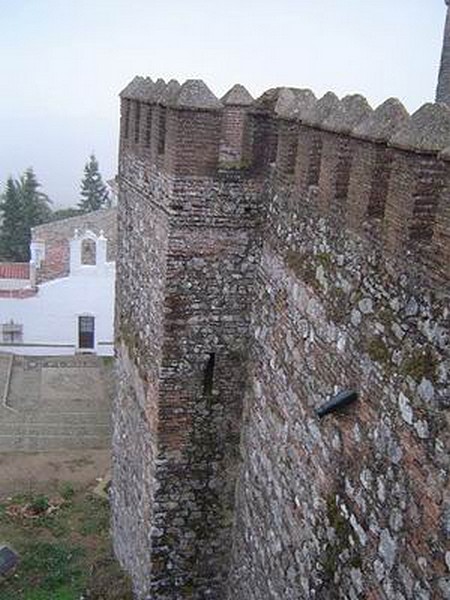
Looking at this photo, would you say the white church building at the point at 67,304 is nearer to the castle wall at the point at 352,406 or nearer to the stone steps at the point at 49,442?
the stone steps at the point at 49,442

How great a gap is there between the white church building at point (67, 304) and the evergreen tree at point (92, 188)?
3170cm

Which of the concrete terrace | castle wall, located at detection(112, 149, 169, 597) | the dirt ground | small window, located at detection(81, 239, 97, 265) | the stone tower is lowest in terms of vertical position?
the concrete terrace

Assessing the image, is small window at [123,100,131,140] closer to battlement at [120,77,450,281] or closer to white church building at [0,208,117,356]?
battlement at [120,77,450,281]

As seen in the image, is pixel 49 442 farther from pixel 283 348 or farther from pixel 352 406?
pixel 352 406

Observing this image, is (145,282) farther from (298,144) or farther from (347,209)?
(347,209)

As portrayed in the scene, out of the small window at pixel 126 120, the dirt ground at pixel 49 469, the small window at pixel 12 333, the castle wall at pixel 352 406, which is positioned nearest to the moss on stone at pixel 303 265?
the castle wall at pixel 352 406

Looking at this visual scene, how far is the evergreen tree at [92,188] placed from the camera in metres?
58.8

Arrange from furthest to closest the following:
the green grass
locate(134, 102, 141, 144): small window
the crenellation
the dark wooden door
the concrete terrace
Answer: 1. the dark wooden door
2. the concrete terrace
3. the green grass
4. locate(134, 102, 141, 144): small window
5. the crenellation

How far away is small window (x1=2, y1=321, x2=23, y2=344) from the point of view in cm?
2691

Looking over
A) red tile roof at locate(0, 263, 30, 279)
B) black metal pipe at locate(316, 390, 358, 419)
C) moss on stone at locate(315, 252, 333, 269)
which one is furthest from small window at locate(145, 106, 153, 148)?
red tile roof at locate(0, 263, 30, 279)

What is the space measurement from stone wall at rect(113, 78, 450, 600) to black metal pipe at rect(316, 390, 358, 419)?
0.08 meters

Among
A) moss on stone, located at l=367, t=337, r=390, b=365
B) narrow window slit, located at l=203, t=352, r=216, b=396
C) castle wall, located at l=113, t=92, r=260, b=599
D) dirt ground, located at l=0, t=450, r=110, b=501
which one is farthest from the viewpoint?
dirt ground, located at l=0, t=450, r=110, b=501

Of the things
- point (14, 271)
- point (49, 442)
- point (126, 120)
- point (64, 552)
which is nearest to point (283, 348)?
point (126, 120)

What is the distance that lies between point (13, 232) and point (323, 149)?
1530 inches
